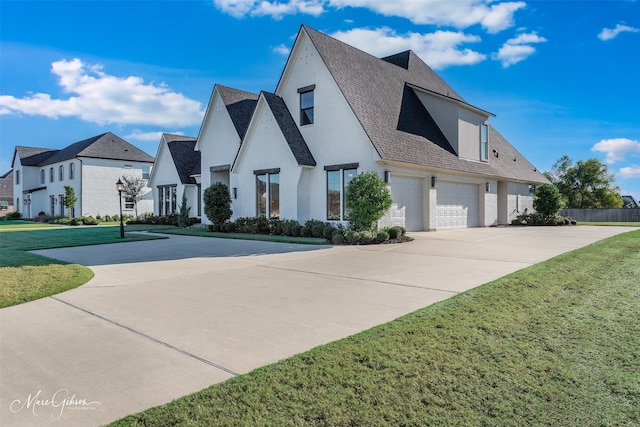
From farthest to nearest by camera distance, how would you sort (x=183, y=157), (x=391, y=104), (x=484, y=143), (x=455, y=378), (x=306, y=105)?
(x=183, y=157)
(x=484, y=143)
(x=391, y=104)
(x=306, y=105)
(x=455, y=378)

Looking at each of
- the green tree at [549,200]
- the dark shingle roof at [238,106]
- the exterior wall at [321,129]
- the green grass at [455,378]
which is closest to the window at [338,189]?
the exterior wall at [321,129]

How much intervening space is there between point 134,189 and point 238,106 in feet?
59.1

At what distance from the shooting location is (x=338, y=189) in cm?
1706

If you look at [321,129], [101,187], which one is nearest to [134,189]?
[101,187]

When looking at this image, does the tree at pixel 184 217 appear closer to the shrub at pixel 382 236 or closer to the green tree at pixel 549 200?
the shrub at pixel 382 236

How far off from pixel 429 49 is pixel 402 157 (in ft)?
38.4

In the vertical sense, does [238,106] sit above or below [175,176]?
above

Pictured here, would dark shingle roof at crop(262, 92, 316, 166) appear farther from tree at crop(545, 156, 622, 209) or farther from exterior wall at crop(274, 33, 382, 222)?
tree at crop(545, 156, 622, 209)

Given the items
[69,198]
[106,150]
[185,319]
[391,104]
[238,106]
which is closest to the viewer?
[185,319]

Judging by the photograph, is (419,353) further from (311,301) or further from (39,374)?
(39,374)

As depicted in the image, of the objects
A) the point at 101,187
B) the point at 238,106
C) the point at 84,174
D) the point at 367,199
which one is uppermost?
the point at 238,106

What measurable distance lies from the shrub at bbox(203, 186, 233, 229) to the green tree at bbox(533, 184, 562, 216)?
1985cm

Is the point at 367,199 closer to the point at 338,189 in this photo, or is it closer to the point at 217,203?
the point at 338,189

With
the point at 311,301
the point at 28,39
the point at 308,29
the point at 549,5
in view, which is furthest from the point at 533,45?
the point at 28,39
